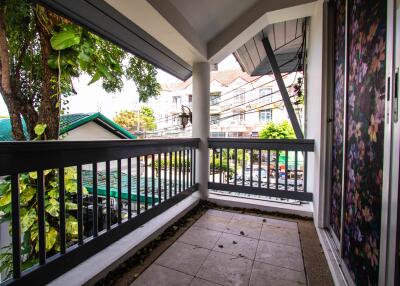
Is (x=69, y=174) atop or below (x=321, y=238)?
atop

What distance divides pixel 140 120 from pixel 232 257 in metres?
3.28

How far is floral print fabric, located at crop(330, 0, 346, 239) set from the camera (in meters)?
1.56

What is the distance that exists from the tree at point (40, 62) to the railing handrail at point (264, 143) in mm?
1576

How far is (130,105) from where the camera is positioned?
3.37m

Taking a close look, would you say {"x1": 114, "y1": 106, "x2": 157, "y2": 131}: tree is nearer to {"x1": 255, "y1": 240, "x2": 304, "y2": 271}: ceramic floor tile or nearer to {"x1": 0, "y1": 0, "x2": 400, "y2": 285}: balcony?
{"x1": 0, "y1": 0, "x2": 400, "y2": 285}: balcony

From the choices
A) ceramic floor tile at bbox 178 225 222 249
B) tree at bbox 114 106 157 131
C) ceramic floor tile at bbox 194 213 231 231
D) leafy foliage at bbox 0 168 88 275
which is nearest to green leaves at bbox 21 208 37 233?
leafy foliage at bbox 0 168 88 275

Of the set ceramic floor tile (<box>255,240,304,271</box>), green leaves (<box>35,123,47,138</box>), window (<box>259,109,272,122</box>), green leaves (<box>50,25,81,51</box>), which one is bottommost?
ceramic floor tile (<box>255,240,304,271</box>)

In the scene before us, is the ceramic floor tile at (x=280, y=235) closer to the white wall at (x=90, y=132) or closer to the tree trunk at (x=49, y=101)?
the tree trunk at (x=49, y=101)

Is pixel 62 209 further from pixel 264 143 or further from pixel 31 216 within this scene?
pixel 264 143

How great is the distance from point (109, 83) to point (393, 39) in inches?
120

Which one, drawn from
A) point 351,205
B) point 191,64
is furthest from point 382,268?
point 191,64

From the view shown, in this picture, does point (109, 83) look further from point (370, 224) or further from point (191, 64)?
point (370, 224)

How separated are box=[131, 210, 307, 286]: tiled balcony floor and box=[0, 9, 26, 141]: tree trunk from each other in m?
2.15

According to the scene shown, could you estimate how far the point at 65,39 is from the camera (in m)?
1.93
